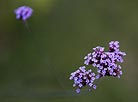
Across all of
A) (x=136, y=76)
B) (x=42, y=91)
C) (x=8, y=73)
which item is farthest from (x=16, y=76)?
(x=136, y=76)

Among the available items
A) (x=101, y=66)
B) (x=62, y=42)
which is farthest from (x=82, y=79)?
(x=62, y=42)

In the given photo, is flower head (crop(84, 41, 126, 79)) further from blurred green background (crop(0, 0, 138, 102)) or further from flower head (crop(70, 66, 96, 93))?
blurred green background (crop(0, 0, 138, 102))

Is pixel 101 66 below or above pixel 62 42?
below

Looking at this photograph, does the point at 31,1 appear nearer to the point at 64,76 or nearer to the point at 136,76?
the point at 64,76

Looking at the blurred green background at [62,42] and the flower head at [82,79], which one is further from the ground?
the blurred green background at [62,42]

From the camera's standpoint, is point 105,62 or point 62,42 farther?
point 62,42

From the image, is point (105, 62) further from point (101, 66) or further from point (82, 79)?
point (82, 79)

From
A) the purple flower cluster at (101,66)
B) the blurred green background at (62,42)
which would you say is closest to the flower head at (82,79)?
the purple flower cluster at (101,66)

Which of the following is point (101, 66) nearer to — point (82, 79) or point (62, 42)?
point (82, 79)

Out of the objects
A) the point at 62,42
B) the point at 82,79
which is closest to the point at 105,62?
the point at 82,79

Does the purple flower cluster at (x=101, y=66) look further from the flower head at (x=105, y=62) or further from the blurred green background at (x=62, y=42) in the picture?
the blurred green background at (x=62, y=42)
